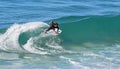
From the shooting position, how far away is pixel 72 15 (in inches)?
1144

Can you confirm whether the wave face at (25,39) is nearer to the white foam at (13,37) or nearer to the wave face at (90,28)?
the white foam at (13,37)

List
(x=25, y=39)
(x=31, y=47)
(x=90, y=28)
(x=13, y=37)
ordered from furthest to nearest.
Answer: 1. (x=90, y=28)
2. (x=25, y=39)
3. (x=13, y=37)
4. (x=31, y=47)

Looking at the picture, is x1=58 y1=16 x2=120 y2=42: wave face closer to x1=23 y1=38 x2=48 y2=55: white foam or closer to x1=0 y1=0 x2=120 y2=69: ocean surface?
x1=0 y1=0 x2=120 y2=69: ocean surface

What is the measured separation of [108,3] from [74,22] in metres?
10.5

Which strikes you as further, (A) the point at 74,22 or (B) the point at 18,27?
(A) the point at 74,22

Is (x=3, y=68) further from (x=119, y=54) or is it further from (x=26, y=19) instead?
(x=26, y=19)

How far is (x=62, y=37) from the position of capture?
23547mm

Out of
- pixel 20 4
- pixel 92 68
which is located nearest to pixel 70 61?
pixel 92 68

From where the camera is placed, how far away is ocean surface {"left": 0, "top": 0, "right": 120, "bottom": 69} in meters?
18.1

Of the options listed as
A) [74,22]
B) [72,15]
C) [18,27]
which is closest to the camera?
[18,27]

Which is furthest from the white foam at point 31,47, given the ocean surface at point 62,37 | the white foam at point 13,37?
the white foam at point 13,37

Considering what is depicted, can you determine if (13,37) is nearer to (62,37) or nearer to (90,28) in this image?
(62,37)

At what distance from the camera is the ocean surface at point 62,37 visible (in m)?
18.1

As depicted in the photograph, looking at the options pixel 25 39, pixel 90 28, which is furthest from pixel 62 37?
pixel 90 28
